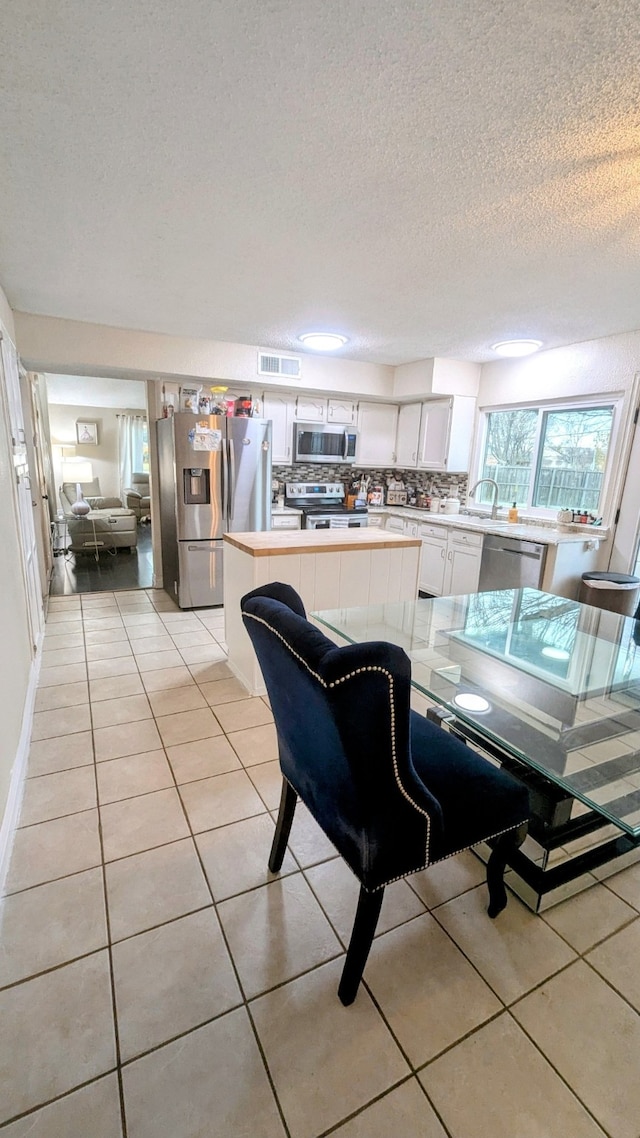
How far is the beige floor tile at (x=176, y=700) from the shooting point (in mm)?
2588

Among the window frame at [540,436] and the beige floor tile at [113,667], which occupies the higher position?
the window frame at [540,436]

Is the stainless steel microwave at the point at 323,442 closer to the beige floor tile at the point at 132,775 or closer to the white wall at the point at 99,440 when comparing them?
the beige floor tile at the point at 132,775

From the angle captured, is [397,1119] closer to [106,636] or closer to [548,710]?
[548,710]

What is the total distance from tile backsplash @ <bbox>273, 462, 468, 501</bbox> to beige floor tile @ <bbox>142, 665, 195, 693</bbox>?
2.89 metres

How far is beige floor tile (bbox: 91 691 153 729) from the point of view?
2465 millimetres

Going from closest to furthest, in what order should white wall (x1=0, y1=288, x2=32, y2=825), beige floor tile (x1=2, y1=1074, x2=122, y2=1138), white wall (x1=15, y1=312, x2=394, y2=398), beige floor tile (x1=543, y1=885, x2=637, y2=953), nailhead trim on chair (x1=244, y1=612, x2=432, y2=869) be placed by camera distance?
1. nailhead trim on chair (x1=244, y1=612, x2=432, y2=869)
2. beige floor tile (x1=2, y1=1074, x2=122, y2=1138)
3. beige floor tile (x1=543, y1=885, x2=637, y2=953)
4. white wall (x1=0, y1=288, x2=32, y2=825)
5. white wall (x1=15, y1=312, x2=394, y2=398)

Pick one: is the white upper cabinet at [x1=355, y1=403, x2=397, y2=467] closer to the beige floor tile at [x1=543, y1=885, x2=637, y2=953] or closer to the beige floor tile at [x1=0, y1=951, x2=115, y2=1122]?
the beige floor tile at [x1=543, y1=885, x2=637, y2=953]

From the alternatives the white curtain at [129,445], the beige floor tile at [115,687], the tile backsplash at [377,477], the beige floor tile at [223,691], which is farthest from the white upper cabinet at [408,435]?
the white curtain at [129,445]

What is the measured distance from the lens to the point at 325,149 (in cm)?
157

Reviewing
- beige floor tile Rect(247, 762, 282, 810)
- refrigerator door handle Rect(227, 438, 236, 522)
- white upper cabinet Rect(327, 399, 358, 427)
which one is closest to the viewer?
beige floor tile Rect(247, 762, 282, 810)

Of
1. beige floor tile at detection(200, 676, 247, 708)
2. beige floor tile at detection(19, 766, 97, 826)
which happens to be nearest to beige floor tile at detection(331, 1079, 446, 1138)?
beige floor tile at detection(19, 766, 97, 826)

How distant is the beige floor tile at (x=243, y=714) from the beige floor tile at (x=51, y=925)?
0.95 meters

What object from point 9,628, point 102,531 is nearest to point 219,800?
point 9,628

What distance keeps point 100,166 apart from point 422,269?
5.19 feet
